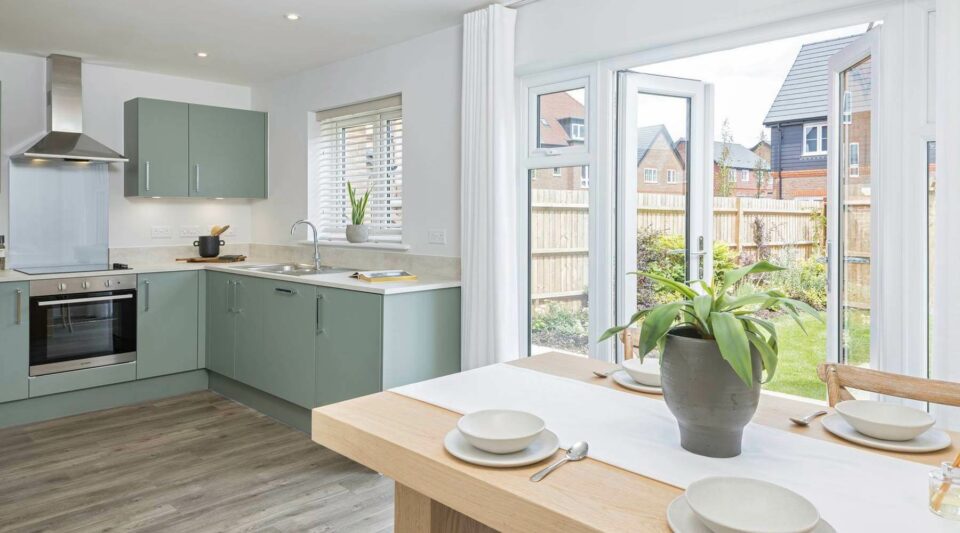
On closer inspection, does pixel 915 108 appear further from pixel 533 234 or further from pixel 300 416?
pixel 300 416

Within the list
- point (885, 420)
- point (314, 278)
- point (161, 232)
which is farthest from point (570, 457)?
point (161, 232)

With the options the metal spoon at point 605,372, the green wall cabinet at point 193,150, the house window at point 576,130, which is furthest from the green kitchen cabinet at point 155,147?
the metal spoon at point 605,372

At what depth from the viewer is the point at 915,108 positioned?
218cm

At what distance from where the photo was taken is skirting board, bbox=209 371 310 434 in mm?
3867

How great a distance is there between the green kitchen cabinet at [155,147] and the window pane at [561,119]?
2.83 m

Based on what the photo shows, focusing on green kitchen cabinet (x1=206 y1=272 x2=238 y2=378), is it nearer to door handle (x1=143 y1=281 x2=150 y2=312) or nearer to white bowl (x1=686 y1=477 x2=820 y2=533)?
door handle (x1=143 y1=281 x2=150 y2=312)

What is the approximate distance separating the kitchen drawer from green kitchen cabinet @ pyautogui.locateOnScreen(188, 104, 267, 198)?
4.52ft

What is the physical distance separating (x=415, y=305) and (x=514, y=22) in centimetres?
157

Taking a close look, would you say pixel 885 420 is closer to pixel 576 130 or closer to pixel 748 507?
pixel 748 507

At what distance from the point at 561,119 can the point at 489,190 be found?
526 millimetres

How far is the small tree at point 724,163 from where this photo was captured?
411 cm

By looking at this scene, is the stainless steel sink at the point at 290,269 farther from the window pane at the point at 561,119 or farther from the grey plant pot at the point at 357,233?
the window pane at the point at 561,119

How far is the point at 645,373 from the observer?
5.70 ft

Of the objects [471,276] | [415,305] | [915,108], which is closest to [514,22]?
[471,276]
